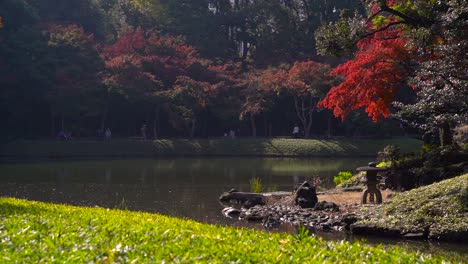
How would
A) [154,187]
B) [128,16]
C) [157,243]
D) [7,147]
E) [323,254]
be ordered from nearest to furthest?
1. [323,254]
2. [157,243]
3. [154,187]
4. [7,147]
5. [128,16]

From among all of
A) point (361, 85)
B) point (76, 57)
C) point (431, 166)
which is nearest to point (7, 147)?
point (76, 57)

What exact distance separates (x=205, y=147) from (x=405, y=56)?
23101 millimetres

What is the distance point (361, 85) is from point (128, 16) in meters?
35.4

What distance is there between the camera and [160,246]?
5816 millimetres

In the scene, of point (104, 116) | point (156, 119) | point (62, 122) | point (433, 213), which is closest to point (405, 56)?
point (433, 213)

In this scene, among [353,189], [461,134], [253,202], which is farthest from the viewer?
[461,134]

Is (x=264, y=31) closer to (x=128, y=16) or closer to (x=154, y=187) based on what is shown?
(x=128, y=16)

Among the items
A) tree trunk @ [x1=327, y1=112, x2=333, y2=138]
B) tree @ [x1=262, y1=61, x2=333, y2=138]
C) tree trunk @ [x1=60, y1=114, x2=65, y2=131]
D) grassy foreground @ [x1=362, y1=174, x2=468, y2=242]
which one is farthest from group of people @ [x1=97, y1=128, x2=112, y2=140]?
grassy foreground @ [x1=362, y1=174, x2=468, y2=242]

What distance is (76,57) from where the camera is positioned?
134 ft

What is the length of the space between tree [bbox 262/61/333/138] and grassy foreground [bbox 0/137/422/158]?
2.63 m

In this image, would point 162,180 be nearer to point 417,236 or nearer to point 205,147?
point 417,236

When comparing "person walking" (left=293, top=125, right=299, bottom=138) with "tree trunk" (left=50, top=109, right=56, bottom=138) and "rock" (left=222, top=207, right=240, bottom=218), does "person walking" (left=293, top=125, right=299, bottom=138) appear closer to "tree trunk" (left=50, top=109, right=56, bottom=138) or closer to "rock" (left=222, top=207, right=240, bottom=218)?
"tree trunk" (left=50, top=109, right=56, bottom=138)

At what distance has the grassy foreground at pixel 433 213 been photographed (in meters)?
11.2

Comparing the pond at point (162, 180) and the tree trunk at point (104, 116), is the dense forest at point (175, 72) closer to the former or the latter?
the tree trunk at point (104, 116)
